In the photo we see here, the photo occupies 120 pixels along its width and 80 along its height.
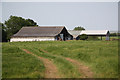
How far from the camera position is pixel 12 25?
7525 cm

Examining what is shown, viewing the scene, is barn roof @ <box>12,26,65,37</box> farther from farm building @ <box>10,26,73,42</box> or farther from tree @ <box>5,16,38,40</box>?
tree @ <box>5,16,38,40</box>

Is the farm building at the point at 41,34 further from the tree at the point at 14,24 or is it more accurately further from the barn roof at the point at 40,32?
the tree at the point at 14,24

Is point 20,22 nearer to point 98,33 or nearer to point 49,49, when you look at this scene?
point 98,33

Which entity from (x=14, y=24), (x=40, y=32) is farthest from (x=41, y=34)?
(x=14, y=24)

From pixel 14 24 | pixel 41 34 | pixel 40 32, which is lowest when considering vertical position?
pixel 41 34

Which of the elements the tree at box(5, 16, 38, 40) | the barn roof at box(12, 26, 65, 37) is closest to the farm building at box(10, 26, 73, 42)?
the barn roof at box(12, 26, 65, 37)

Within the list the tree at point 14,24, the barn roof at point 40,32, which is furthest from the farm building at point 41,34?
the tree at point 14,24

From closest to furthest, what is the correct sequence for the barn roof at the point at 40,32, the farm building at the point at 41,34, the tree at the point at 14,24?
the farm building at the point at 41,34 < the barn roof at the point at 40,32 < the tree at the point at 14,24

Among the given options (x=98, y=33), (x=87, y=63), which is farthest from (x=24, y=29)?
(x=87, y=63)

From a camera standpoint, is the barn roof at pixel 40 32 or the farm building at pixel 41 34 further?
the barn roof at pixel 40 32

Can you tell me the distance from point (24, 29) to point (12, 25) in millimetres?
16718

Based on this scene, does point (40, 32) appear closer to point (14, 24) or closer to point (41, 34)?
point (41, 34)

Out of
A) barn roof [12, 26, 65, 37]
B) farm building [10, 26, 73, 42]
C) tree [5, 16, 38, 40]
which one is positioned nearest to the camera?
farm building [10, 26, 73, 42]

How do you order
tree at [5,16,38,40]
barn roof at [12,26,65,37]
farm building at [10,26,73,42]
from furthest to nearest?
tree at [5,16,38,40] < barn roof at [12,26,65,37] < farm building at [10,26,73,42]
